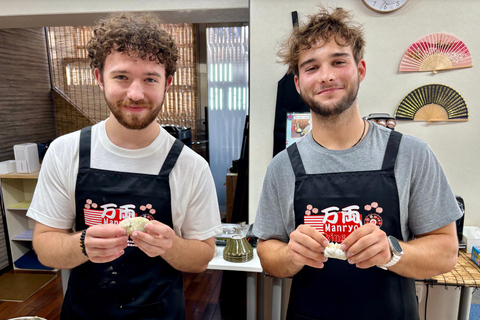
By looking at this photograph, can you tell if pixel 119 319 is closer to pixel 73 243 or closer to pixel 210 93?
pixel 73 243

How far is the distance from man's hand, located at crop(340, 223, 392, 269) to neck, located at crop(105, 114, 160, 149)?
0.87 m

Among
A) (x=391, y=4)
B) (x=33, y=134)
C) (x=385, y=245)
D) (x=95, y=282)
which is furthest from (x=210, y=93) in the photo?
(x=385, y=245)

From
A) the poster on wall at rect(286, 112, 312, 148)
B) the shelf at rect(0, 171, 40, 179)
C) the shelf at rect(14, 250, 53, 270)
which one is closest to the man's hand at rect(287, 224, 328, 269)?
the poster on wall at rect(286, 112, 312, 148)

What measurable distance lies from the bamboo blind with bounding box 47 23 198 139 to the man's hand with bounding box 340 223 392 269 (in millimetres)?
4594

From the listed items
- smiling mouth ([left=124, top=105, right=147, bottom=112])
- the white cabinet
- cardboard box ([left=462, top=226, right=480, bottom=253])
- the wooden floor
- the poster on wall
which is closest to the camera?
smiling mouth ([left=124, top=105, right=147, bottom=112])

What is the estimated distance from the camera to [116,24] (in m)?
1.26

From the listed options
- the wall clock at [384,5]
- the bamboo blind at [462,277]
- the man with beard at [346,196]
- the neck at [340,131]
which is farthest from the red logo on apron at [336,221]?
the wall clock at [384,5]

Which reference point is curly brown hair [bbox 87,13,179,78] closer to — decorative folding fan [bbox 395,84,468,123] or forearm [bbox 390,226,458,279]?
forearm [bbox 390,226,458,279]

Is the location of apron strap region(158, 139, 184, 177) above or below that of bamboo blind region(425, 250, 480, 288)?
above

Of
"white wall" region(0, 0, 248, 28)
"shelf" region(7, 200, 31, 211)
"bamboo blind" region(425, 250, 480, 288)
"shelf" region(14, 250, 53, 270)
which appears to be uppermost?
"white wall" region(0, 0, 248, 28)

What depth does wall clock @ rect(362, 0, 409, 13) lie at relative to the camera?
240 cm

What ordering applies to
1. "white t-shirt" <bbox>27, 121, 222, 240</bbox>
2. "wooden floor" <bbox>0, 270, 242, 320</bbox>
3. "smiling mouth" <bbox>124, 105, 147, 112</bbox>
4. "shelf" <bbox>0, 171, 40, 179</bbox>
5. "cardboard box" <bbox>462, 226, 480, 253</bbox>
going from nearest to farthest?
"smiling mouth" <bbox>124, 105, 147, 112</bbox>, "white t-shirt" <bbox>27, 121, 222, 240</bbox>, "cardboard box" <bbox>462, 226, 480, 253</bbox>, "wooden floor" <bbox>0, 270, 242, 320</bbox>, "shelf" <bbox>0, 171, 40, 179</bbox>

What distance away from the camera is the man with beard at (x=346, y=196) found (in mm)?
1165

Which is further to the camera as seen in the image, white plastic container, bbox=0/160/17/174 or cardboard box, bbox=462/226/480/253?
white plastic container, bbox=0/160/17/174
